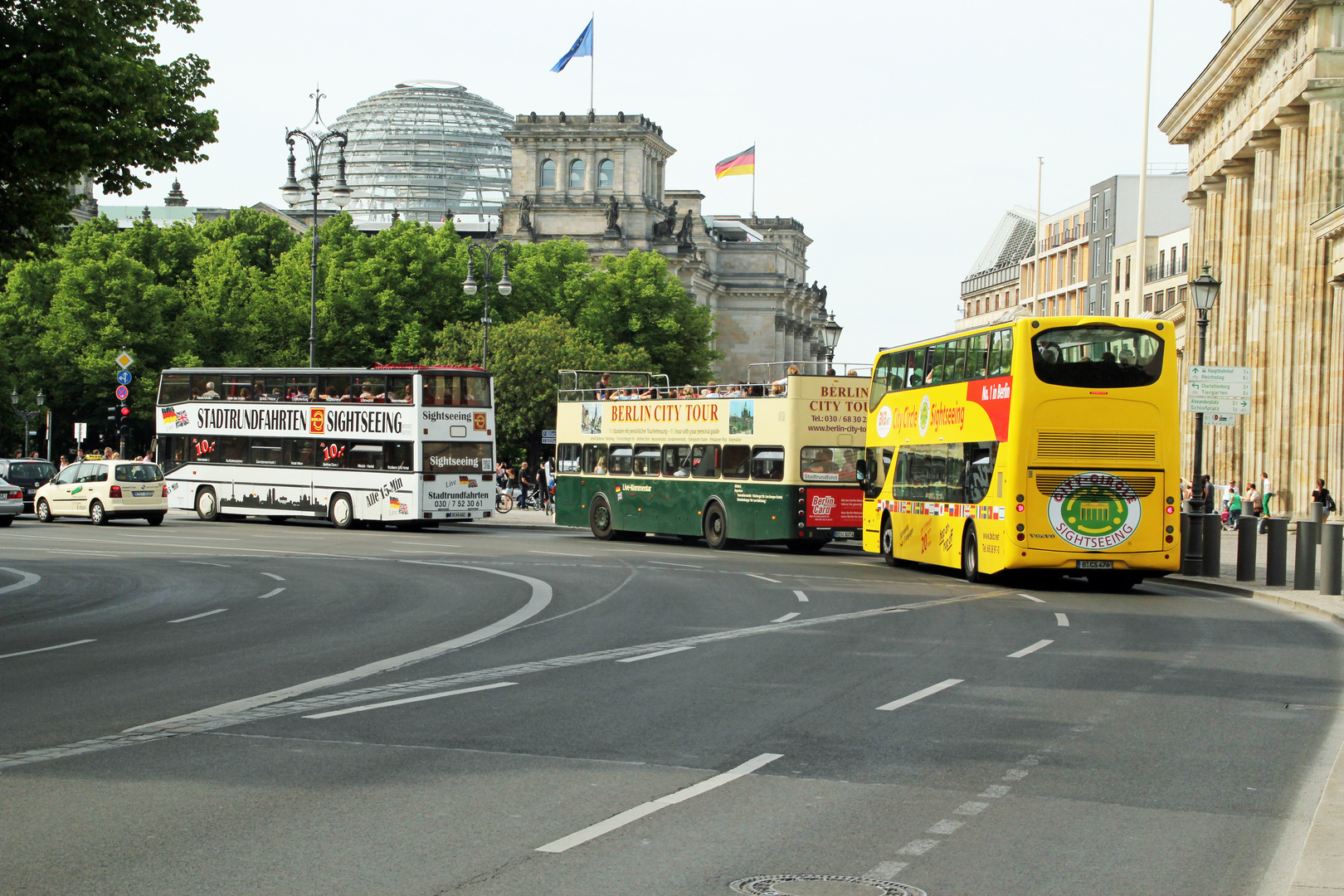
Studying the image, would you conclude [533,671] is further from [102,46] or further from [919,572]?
[919,572]

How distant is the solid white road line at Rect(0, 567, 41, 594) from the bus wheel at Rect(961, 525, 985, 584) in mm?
14665

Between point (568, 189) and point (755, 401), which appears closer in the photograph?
point (755, 401)

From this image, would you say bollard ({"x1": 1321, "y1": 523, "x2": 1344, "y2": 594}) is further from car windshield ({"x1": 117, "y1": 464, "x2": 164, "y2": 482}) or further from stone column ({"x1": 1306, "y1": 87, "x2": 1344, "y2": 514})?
car windshield ({"x1": 117, "y1": 464, "x2": 164, "y2": 482})

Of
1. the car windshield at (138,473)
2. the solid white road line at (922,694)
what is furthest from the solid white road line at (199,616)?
the car windshield at (138,473)

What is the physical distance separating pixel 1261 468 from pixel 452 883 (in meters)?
47.3

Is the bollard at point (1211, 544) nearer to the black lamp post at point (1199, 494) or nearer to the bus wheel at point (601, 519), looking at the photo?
the black lamp post at point (1199, 494)

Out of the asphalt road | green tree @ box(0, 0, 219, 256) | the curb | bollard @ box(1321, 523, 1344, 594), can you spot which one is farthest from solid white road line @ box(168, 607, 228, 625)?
bollard @ box(1321, 523, 1344, 594)

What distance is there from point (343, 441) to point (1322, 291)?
27673mm

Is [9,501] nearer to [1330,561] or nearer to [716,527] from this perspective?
[716,527]

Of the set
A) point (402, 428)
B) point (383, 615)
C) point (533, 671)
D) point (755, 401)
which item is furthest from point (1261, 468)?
point (533, 671)

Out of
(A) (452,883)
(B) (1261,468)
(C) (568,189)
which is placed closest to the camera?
(A) (452,883)

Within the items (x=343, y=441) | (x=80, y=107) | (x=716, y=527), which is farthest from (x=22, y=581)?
(x=343, y=441)

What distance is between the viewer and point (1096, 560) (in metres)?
23.7

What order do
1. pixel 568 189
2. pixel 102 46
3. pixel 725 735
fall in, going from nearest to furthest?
pixel 725 735 → pixel 102 46 → pixel 568 189
